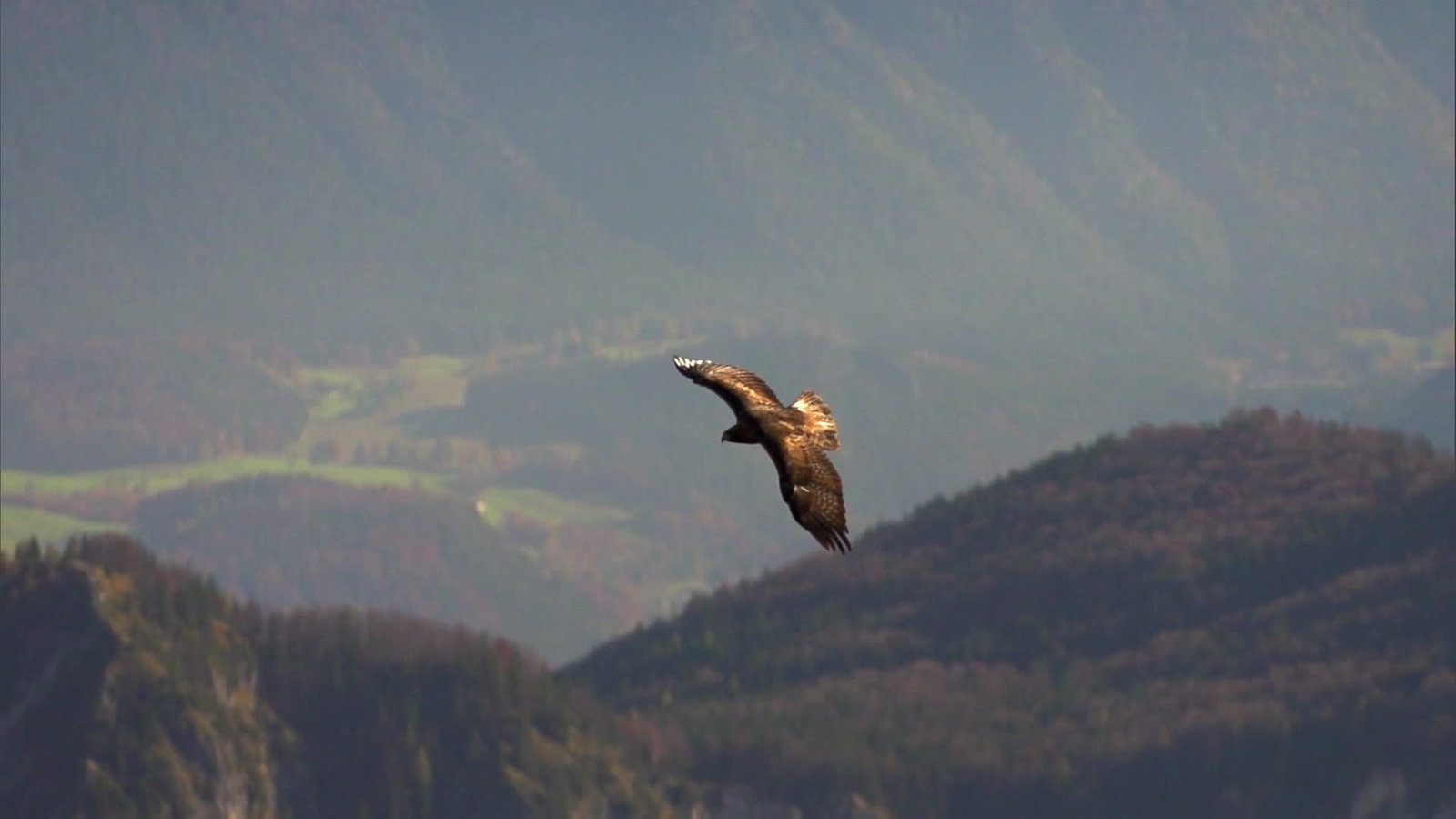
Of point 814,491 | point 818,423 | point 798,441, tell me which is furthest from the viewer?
point 818,423

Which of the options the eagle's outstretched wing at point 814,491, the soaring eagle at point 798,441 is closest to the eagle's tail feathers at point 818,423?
the soaring eagle at point 798,441

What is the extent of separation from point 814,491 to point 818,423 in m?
3.92

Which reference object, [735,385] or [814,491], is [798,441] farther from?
[735,385]

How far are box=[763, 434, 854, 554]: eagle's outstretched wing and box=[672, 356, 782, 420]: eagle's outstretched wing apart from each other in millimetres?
2858

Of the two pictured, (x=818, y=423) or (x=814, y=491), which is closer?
(x=814, y=491)

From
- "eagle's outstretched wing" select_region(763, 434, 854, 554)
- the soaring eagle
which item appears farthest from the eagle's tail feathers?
"eagle's outstretched wing" select_region(763, 434, 854, 554)

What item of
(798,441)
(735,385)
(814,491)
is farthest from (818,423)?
(814,491)

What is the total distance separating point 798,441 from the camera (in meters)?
52.9

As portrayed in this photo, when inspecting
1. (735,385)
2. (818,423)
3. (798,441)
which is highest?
(735,385)

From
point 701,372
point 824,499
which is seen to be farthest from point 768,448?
point 701,372

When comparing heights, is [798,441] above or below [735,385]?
below

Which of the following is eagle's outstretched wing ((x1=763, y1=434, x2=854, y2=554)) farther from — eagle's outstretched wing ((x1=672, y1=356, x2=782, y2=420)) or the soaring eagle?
eagle's outstretched wing ((x1=672, y1=356, x2=782, y2=420))

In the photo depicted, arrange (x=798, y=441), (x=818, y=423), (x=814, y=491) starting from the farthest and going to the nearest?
(x=818, y=423) < (x=798, y=441) < (x=814, y=491)

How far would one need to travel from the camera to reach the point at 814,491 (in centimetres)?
5094
